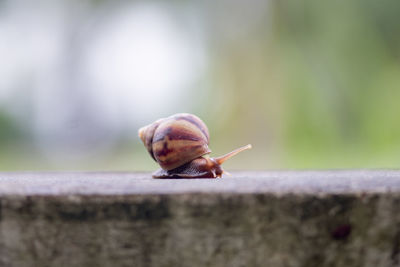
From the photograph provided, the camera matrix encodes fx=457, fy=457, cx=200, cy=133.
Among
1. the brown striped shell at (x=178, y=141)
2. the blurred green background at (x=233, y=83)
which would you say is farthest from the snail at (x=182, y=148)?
the blurred green background at (x=233, y=83)

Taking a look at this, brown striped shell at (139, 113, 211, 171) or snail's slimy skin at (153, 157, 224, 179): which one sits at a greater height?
brown striped shell at (139, 113, 211, 171)

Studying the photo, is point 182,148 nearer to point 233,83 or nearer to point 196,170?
point 196,170

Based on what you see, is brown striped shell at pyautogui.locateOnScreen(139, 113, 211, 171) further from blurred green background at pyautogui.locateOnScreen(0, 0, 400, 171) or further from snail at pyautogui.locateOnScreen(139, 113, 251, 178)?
blurred green background at pyautogui.locateOnScreen(0, 0, 400, 171)

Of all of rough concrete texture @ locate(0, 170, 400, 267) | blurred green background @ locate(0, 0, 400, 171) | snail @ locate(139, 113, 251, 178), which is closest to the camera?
rough concrete texture @ locate(0, 170, 400, 267)

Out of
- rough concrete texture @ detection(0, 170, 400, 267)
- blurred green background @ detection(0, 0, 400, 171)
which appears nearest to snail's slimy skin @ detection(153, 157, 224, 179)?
rough concrete texture @ detection(0, 170, 400, 267)

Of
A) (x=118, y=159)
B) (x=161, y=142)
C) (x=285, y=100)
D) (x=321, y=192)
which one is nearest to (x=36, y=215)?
(x=321, y=192)

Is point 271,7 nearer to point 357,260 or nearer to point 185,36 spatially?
point 185,36

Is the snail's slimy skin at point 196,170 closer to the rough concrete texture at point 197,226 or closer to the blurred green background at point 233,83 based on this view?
the rough concrete texture at point 197,226
